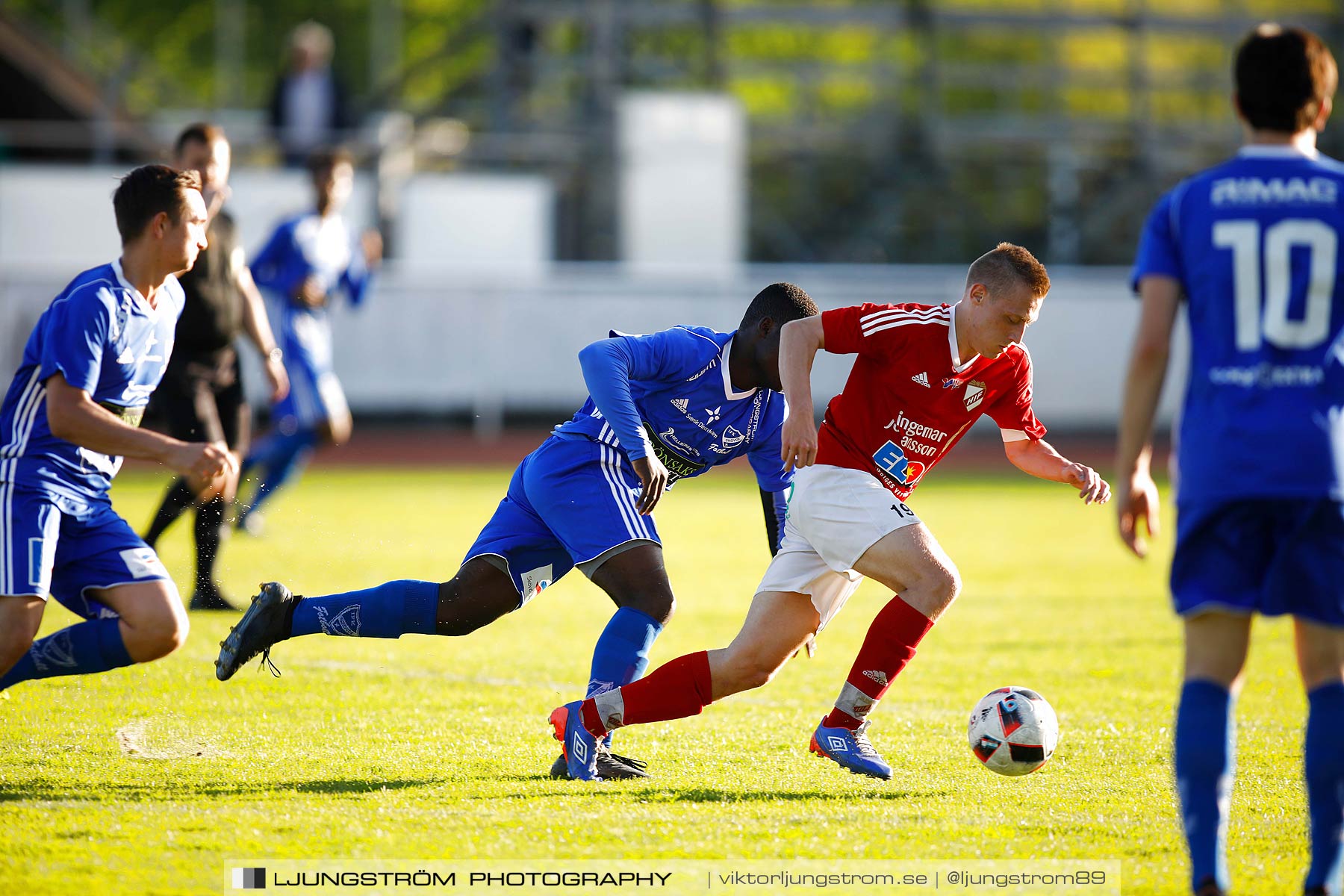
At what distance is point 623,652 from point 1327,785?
81.2 inches

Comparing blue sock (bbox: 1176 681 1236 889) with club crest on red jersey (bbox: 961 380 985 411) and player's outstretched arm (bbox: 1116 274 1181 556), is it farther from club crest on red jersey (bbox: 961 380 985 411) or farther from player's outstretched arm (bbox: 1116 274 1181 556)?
club crest on red jersey (bbox: 961 380 985 411)

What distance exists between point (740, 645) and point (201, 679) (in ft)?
8.43

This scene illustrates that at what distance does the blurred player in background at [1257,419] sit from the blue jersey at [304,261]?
771cm

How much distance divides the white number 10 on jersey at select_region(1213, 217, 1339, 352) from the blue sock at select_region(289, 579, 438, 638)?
2703 millimetres

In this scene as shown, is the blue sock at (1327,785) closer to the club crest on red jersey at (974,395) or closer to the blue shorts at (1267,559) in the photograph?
the blue shorts at (1267,559)

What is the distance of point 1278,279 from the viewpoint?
3.30 m

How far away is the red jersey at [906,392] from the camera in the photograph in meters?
4.55

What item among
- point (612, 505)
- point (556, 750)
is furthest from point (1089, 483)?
point (556, 750)

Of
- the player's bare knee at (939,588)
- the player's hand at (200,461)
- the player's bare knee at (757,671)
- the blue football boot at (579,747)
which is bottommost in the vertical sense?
the blue football boot at (579,747)

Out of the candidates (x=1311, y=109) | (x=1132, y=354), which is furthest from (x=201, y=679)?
(x=1311, y=109)

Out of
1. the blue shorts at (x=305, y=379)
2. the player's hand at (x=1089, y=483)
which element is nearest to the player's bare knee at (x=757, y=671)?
the player's hand at (x=1089, y=483)

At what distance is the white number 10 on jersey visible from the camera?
3297 mm

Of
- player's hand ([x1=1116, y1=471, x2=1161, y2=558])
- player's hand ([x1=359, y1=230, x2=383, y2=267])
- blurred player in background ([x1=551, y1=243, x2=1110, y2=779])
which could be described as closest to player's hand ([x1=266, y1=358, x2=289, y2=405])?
player's hand ([x1=359, y1=230, x2=383, y2=267])

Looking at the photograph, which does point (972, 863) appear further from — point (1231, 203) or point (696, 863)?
point (1231, 203)
